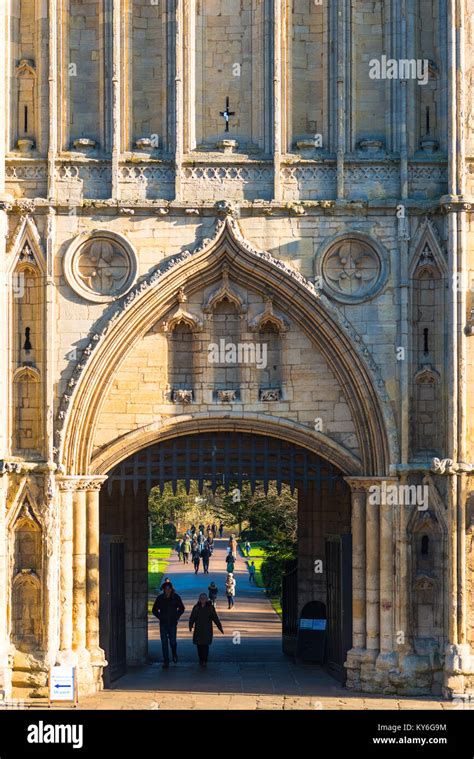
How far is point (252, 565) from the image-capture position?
47594mm

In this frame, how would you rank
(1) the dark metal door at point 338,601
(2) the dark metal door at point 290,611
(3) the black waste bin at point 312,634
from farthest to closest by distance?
(2) the dark metal door at point 290,611, (3) the black waste bin at point 312,634, (1) the dark metal door at point 338,601

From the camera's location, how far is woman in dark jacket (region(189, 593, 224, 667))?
24.6m

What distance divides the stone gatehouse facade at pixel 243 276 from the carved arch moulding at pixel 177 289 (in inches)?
1.4

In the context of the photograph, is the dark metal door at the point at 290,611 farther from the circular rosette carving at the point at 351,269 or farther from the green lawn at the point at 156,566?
the green lawn at the point at 156,566

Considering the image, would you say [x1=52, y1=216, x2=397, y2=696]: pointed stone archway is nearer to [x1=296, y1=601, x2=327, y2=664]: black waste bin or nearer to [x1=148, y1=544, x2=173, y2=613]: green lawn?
[x1=296, y1=601, x2=327, y2=664]: black waste bin

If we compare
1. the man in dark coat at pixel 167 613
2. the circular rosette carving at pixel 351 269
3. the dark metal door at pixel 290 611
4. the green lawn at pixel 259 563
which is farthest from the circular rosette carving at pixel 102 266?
the green lawn at pixel 259 563

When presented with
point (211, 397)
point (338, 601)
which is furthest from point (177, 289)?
point (338, 601)

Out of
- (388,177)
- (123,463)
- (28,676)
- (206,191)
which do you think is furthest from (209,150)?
(28,676)

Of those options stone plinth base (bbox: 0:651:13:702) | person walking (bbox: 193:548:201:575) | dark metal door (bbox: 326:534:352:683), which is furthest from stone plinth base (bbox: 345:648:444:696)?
person walking (bbox: 193:548:201:575)

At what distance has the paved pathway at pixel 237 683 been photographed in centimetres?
2103

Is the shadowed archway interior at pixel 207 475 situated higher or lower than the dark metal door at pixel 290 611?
higher

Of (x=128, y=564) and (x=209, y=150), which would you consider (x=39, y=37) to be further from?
(x=128, y=564)

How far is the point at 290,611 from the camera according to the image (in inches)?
1044

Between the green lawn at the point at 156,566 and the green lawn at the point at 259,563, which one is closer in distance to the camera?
the green lawn at the point at 259,563
